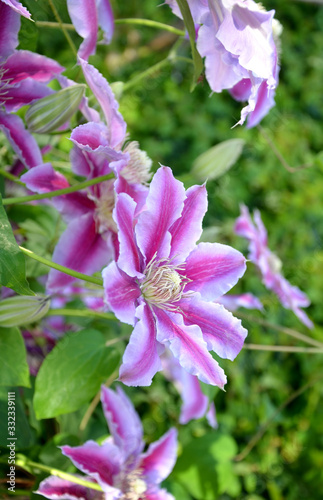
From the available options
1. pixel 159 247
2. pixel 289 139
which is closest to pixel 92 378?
pixel 159 247

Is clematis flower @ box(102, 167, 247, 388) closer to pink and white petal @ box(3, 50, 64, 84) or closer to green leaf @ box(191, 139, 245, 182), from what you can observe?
pink and white petal @ box(3, 50, 64, 84)

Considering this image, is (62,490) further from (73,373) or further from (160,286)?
(160,286)

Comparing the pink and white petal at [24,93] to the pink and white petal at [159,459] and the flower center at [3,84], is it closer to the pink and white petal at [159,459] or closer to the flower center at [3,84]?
the flower center at [3,84]

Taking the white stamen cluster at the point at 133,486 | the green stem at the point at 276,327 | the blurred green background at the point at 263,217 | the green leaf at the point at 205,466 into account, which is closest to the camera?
the white stamen cluster at the point at 133,486

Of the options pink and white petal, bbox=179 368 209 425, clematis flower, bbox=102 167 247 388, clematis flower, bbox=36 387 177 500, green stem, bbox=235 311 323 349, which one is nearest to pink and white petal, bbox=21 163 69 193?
clematis flower, bbox=102 167 247 388

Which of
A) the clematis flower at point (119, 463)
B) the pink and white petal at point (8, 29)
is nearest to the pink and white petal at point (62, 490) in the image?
the clematis flower at point (119, 463)
